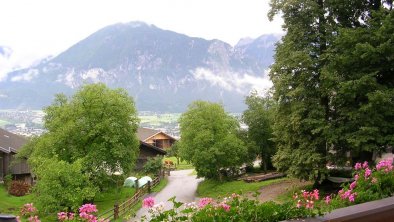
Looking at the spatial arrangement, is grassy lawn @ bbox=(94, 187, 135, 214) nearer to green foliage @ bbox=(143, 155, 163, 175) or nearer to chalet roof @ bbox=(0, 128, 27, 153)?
green foliage @ bbox=(143, 155, 163, 175)

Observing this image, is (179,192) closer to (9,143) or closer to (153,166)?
(153,166)

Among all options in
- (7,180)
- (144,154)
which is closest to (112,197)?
(7,180)

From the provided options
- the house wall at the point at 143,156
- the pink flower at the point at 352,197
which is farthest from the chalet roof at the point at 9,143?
the pink flower at the point at 352,197

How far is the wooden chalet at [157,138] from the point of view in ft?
244

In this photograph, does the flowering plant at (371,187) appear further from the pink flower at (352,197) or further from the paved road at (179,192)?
the paved road at (179,192)

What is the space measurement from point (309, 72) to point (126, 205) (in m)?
15.1

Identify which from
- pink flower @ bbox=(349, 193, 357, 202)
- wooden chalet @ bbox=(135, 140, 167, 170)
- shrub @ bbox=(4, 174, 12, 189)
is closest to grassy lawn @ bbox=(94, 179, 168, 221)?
shrub @ bbox=(4, 174, 12, 189)

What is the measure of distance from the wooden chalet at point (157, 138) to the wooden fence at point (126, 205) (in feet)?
95.7

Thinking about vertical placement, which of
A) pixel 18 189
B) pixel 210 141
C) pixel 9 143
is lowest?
pixel 18 189

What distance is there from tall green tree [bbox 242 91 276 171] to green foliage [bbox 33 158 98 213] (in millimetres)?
18825

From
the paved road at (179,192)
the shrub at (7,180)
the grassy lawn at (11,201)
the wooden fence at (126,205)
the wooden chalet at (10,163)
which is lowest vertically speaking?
the paved road at (179,192)

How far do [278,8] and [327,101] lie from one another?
215 inches

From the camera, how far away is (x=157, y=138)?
250 feet

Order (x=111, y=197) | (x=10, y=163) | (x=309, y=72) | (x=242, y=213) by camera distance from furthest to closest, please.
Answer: (x=10, y=163)
(x=111, y=197)
(x=309, y=72)
(x=242, y=213)
